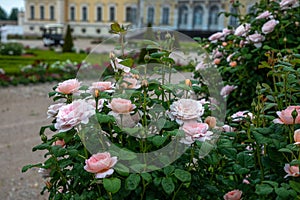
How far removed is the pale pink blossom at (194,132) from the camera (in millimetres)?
1068

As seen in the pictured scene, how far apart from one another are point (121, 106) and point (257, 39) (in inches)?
47.6

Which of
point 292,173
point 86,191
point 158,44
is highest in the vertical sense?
point 158,44

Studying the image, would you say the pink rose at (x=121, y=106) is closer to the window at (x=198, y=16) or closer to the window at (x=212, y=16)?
the window at (x=212, y=16)

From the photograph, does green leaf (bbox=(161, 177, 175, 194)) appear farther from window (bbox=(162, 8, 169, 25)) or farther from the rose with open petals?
window (bbox=(162, 8, 169, 25))

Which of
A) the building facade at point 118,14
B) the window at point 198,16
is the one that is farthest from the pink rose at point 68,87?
the window at point 198,16

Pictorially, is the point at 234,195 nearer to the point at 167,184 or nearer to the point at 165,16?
the point at 167,184

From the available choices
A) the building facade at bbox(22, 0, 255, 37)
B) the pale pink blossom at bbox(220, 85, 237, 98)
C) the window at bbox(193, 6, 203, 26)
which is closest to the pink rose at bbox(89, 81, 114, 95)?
the pale pink blossom at bbox(220, 85, 237, 98)

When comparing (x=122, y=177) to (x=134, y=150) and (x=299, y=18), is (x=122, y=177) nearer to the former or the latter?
(x=134, y=150)

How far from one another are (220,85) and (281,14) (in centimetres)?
55

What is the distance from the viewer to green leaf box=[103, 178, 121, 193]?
0.99 m

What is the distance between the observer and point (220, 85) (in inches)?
87.0

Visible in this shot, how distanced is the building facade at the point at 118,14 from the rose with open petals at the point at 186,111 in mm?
27562

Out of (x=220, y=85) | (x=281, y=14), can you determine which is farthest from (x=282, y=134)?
(x=281, y=14)

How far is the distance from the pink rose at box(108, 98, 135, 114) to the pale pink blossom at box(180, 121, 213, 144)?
0.17 meters
